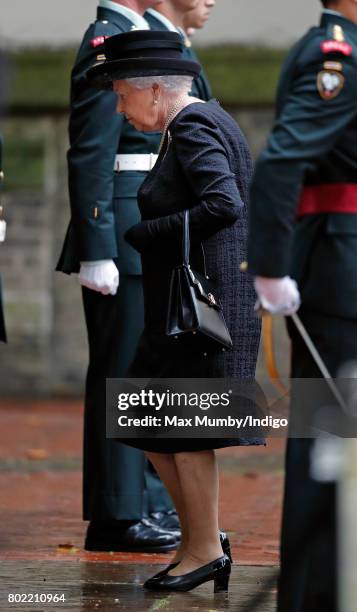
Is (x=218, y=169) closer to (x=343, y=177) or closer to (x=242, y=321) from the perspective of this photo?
(x=242, y=321)

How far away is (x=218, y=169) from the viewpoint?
4.59 m

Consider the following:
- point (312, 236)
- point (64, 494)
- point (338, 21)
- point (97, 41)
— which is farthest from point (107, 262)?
point (64, 494)

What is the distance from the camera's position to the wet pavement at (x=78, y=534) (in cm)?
470

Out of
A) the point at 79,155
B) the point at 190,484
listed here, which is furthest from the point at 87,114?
the point at 190,484

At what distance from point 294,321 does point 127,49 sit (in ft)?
4.52

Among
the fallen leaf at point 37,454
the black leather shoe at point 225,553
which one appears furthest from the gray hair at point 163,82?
the fallen leaf at point 37,454

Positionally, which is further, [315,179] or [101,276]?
[101,276]

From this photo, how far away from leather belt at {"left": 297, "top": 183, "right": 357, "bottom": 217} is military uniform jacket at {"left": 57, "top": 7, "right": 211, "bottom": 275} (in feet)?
5.85

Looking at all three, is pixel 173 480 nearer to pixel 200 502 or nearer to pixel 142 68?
pixel 200 502

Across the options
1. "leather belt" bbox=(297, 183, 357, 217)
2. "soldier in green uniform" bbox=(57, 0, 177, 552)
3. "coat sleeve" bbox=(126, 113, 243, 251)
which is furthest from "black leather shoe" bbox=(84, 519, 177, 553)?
"leather belt" bbox=(297, 183, 357, 217)

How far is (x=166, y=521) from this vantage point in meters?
5.95

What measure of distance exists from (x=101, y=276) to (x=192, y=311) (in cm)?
107

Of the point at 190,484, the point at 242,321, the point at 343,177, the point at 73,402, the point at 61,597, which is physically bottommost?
the point at 73,402

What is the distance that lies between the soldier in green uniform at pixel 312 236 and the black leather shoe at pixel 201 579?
3.29 ft
